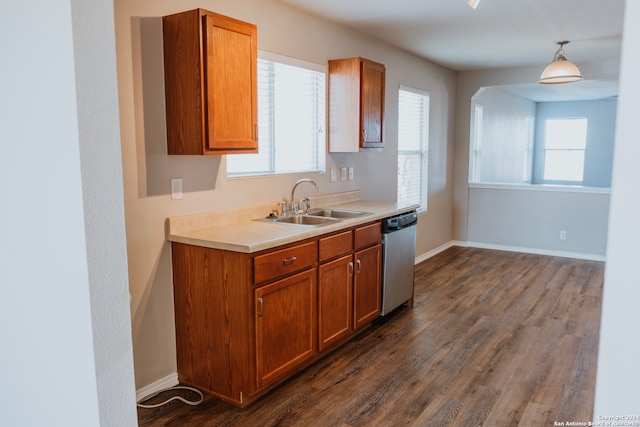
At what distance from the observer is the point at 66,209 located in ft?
4.00

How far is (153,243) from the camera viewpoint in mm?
2736

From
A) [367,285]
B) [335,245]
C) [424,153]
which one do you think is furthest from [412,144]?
[335,245]

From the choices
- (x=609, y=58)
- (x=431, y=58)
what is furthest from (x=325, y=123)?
(x=609, y=58)

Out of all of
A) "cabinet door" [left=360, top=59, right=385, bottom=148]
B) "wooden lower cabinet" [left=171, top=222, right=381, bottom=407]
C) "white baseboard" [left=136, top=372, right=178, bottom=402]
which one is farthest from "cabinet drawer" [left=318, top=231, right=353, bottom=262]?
"white baseboard" [left=136, top=372, right=178, bottom=402]

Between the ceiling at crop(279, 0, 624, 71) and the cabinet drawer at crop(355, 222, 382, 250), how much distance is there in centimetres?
167

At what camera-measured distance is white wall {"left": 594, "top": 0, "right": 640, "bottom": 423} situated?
698mm

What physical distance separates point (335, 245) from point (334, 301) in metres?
0.39

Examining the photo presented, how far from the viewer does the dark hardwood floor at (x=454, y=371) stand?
259cm

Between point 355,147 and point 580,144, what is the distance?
839cm

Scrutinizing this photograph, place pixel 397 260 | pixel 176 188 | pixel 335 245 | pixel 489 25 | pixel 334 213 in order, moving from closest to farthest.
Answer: pixel 176 188 → pixel 335 245 → pixel 334 213 → pixel 397 260 → pixel 489 25

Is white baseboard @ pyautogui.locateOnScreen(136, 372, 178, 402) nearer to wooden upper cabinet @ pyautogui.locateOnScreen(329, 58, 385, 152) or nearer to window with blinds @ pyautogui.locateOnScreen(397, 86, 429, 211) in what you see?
wooden upper cabinet @ pyautogui.locateOnScreen(329, 58, 385, 152)

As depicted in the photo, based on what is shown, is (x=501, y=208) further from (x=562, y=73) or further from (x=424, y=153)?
(x=562, y=73)

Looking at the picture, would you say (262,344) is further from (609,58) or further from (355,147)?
(609,58)

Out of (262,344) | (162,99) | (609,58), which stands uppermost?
(609,58)
